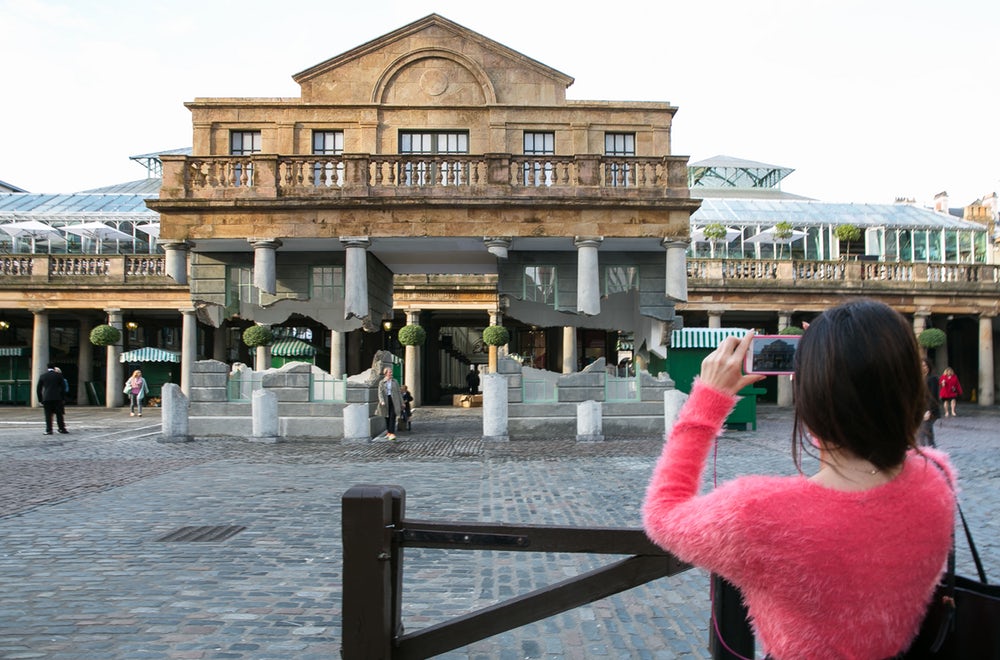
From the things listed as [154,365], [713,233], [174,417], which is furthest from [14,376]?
[713,233]

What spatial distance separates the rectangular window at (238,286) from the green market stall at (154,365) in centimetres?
1469

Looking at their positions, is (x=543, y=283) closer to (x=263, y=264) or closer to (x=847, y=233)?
(x=263, y=264)

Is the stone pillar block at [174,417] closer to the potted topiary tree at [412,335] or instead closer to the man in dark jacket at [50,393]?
the man in dark jacket at [50,393]

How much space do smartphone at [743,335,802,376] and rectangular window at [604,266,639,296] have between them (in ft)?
61.2

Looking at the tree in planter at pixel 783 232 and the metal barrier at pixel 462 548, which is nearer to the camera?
the metal barrier at pixel 462 548

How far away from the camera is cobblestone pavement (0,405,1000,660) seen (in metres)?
4.68

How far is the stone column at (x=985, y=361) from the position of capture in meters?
32.9

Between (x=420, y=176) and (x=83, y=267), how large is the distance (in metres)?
21.2

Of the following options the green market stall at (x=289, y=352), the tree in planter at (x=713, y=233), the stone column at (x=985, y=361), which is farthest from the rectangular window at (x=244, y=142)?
the stone column at (x=985, y=361)

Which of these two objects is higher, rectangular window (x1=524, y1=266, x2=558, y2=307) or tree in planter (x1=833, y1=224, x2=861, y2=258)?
tree in planter (x1=833, y1=224, x2=861, y2=258)

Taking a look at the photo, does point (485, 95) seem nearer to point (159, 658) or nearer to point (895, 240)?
point (159, 658)

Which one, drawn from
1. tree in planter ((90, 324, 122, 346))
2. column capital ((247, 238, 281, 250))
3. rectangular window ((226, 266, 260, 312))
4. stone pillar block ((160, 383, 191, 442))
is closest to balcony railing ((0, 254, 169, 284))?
tree in planter ((90, 324, 122, 346))

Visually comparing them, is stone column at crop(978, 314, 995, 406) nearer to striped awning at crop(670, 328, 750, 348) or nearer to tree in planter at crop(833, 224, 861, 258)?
tree in planter at crop(833, 224, 861, 258)

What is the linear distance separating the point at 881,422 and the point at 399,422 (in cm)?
1929
